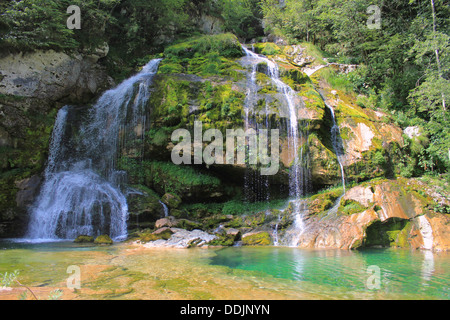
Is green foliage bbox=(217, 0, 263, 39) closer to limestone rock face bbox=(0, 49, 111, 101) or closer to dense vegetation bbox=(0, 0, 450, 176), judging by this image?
dense vegetation bbox=(0, 0, 450, 176)

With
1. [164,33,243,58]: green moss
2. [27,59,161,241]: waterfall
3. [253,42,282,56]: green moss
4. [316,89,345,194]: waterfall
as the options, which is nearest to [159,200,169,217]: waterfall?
[27,59,161,241]: waterfall

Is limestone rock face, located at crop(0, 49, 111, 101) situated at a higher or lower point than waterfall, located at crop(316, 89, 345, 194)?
higher

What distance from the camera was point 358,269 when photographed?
5977 millimetres

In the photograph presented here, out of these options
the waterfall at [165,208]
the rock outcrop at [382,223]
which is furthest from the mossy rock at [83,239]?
the rock outcrop at [382,223]

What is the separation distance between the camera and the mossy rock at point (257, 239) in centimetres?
Answer: 1020

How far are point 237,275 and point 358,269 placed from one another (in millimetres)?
2969

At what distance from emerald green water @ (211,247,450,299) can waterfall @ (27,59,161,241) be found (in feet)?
20.2

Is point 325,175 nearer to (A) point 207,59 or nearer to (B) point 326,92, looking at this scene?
(B) point 326,92

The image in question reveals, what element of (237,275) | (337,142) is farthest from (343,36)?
(237,275)

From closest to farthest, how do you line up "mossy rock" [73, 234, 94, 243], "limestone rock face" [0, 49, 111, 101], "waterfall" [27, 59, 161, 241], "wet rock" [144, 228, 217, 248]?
1. "wet rock" [144, 228, 217, 248]
2. "mossy rock" [73, 234, 94, 243]
3. "waterfall" [27, 59, 161, 241]
4. "limestone rock face" [0, 49, 111, 101]

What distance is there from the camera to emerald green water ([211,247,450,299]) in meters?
4.45

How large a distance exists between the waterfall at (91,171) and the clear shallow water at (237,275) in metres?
3.74
